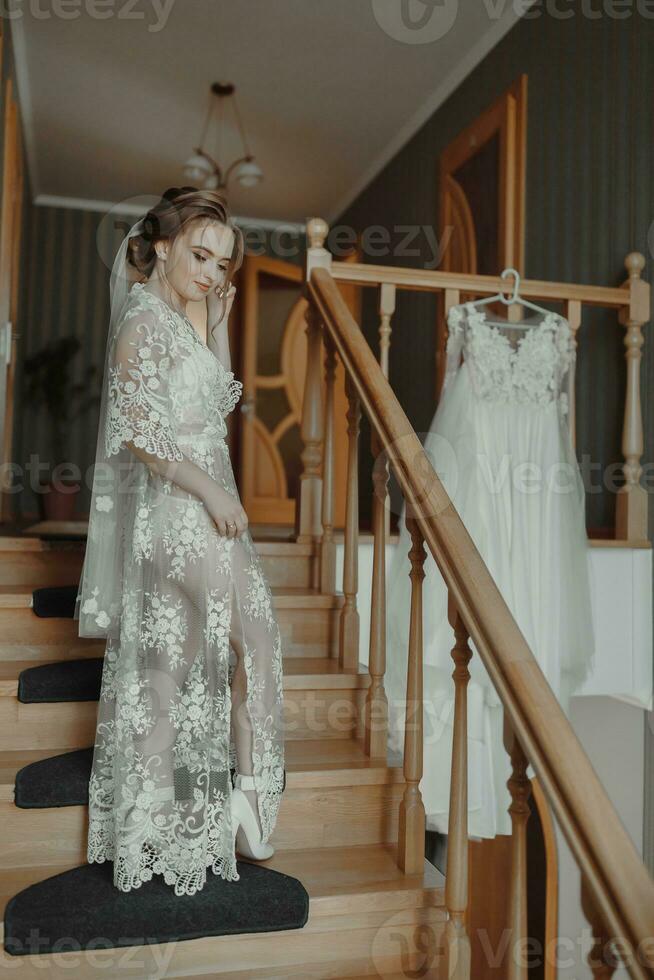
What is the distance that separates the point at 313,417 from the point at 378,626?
916 millimetres

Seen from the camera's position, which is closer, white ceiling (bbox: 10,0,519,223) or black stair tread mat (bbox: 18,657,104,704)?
black stair tread mat (bbox: 18,657,104,704)

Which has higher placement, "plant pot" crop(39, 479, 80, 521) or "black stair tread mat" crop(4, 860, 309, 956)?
"plant pot" crop(39, 479, 80, 521)

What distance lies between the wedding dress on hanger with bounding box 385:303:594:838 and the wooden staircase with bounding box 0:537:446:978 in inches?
14.8

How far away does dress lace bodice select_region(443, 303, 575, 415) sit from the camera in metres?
2.88

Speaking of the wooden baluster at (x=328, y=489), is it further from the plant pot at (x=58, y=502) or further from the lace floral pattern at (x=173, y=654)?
the plant pot at (x=58, y=502)

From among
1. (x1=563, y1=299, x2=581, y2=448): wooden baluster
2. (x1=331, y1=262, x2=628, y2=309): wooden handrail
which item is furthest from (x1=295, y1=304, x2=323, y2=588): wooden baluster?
(x1=563, y1=299, x2=581, y2=448): wooden baluster

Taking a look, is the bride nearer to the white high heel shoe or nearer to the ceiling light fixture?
the white high heel shoe

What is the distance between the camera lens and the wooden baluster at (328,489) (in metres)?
2.66

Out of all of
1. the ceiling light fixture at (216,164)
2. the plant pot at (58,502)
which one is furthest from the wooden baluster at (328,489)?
the plant pot at (58,502)

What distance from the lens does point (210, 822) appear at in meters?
1.65

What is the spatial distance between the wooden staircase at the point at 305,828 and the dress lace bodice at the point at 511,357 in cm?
91

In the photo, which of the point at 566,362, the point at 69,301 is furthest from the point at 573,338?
the point at 69,301

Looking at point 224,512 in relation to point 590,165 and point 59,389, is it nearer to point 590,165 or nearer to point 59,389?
point 590,165

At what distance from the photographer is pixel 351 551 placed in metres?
2.35
